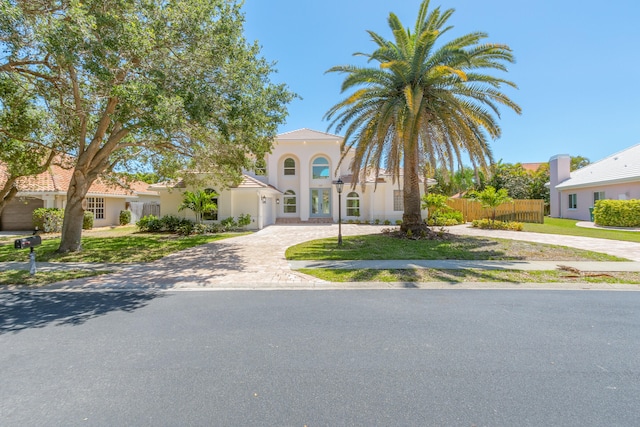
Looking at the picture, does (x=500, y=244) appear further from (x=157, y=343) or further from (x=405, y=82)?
(x=157, y=343)

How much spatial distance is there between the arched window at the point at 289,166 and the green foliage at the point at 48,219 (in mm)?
16263

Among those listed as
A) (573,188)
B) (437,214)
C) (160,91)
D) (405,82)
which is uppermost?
(405,82)

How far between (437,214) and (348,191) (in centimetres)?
740

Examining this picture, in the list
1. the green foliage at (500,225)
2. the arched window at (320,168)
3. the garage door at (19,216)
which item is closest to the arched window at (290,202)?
the arched window at (320,168)

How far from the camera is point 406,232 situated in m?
14.8

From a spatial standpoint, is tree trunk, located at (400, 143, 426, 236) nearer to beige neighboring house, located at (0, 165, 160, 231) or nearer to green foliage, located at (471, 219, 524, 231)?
green foliage, located at (471, 219, 524, 231)

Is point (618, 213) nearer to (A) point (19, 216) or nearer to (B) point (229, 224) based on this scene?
(B) point (229, 224)

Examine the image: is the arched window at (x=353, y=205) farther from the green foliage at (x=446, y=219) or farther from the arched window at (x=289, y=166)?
the green foliage at (x=446, y=219)

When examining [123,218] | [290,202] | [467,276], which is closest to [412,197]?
[467,276]

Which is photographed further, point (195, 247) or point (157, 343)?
point (195, 247)

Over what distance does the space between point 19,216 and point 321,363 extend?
27.5 metres

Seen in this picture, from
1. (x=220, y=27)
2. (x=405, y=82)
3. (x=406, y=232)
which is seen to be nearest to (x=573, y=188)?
(x=406, y=232)

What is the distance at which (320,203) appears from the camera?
2645cm

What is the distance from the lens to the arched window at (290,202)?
2656 centimetres
